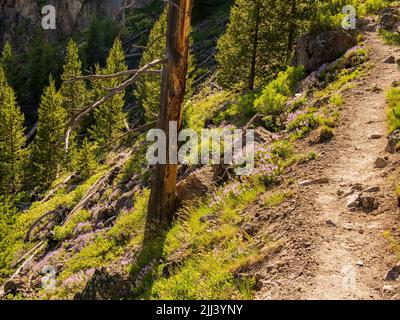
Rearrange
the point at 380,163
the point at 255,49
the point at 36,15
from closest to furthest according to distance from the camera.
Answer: the point at 380,163 → the point at 255,49 → the point at 36,15

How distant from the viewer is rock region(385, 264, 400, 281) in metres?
5.40

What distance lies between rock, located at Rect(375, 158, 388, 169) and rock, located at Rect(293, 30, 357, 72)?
840 centimetres

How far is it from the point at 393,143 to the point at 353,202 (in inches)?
85.3

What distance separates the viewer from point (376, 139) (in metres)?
9.37

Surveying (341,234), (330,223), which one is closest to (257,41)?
(330,223)

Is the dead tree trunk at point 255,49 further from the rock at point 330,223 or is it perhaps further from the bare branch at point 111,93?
the rock at point 330,223

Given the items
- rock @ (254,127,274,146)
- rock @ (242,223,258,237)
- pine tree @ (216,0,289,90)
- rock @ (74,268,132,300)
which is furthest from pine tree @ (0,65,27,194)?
rock @ (242,223,258,237)

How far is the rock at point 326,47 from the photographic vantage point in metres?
15.8

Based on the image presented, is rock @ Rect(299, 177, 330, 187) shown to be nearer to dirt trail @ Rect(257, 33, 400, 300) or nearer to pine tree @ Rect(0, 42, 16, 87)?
dirt trail @ Rect(257, 33, 400, 300)

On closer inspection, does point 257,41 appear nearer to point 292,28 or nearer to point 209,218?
point 292,28

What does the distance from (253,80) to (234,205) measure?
16014mm

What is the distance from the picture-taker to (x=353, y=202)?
7270 millimetres

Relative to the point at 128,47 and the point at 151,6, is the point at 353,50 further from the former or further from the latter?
the point at 151,6

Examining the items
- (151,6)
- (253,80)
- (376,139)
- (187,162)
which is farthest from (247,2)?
(151,6)
